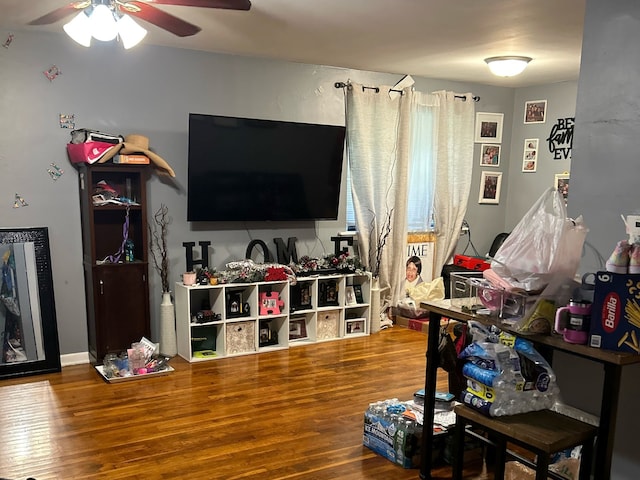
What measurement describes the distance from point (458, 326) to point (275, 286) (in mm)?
2245

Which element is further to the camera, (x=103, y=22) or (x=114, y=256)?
(x=114, y=256)

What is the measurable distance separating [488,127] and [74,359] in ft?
15.1

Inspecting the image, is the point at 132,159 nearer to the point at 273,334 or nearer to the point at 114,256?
the point at 114,256

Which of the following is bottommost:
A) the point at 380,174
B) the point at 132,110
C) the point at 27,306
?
the point at 27,306

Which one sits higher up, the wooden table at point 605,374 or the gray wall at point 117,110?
the gray wall at point 117,110

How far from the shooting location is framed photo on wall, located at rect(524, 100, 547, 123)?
595 cm

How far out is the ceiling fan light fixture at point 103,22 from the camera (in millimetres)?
2541

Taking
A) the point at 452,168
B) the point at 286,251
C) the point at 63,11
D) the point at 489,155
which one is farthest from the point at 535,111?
the point at 63,11

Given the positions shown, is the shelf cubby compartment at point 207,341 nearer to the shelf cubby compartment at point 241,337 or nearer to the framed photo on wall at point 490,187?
the shelf cubby compartment at point 241,337

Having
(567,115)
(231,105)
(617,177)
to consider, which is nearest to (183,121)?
(231,105)

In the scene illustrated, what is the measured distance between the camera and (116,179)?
14.5ft

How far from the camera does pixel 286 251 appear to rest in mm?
5098

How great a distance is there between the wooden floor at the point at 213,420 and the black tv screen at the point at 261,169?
125cm

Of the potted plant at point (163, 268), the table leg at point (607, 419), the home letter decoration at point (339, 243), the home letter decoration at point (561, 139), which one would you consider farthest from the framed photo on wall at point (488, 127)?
the table leg at point (607, 419)
